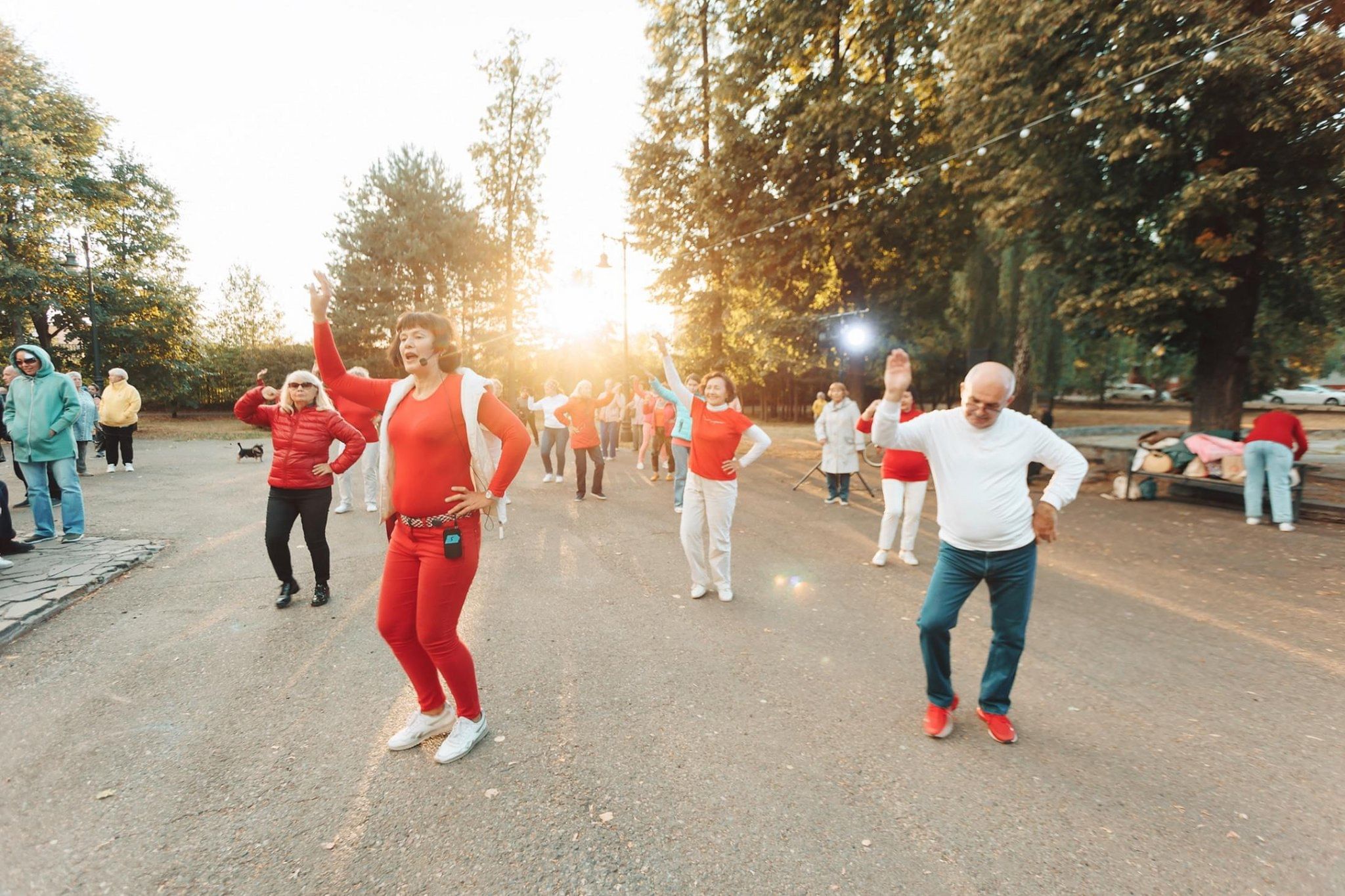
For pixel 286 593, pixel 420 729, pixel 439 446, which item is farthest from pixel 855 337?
pixel 420 729

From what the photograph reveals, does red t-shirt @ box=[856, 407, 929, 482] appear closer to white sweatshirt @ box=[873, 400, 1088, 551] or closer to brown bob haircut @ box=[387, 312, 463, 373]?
white sweatshirt @ box=[873, 400, 1088, 551]

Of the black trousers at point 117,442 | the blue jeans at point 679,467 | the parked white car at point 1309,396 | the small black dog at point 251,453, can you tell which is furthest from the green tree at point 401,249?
the parked white car at point 1309,396

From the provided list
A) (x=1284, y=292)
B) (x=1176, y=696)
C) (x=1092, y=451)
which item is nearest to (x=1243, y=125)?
(x=1284, y=292)

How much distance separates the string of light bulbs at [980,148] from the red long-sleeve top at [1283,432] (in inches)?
205

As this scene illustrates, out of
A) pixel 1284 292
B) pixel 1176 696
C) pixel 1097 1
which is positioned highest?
pixel 1097 1

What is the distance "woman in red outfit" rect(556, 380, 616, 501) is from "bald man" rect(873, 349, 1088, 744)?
7.34m

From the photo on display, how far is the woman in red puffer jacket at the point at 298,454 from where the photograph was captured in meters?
5.13

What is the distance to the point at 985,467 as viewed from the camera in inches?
127

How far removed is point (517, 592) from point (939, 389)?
30513 millimetres

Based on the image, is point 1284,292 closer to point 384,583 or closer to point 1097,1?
point 1097,1

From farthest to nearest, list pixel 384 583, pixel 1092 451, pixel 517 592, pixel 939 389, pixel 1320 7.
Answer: pixel 939 389
pixel 1092 451
pixel 1320 7
pixel 517 592
pixel 384 583

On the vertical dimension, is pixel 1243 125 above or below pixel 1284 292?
above

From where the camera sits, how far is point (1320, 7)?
9.47 metres

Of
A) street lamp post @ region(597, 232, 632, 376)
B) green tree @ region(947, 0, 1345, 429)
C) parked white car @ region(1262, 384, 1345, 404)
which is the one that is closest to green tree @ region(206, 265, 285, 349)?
street lamp post @ region(597, 232, 632, 376)
